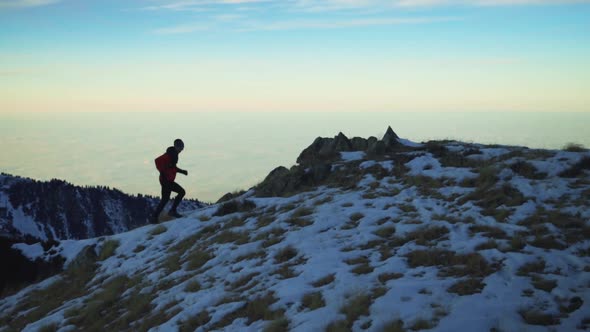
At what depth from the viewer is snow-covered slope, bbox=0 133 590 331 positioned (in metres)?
7.50

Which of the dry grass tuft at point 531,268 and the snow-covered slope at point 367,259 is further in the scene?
the dry grass tuft at point 531,268

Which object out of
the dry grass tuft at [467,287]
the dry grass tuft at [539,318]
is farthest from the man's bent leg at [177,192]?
the dry grass tuft at [539,318]

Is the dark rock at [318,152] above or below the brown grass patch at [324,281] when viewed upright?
above

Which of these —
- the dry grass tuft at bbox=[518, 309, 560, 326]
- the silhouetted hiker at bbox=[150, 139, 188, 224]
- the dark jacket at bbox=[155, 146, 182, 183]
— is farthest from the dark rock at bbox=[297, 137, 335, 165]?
the dry grass tuft at bbox=[518, 309, 560, 326]

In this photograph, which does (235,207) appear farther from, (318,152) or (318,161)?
(318,152)

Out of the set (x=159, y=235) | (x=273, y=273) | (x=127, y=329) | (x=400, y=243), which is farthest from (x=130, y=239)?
(x=400, y=243)

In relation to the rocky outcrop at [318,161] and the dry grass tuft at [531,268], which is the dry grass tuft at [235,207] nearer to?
the rocky outcrop at [318,161]

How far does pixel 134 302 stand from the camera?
38.4ft

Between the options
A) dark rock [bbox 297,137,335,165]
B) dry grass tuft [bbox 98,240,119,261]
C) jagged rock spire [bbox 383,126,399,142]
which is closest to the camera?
dry grass tuft [bbox 98,240,119,261]

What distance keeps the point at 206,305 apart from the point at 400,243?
508 cm

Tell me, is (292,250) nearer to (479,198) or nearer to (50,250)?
(479,198)

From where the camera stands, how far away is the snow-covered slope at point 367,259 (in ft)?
24.6

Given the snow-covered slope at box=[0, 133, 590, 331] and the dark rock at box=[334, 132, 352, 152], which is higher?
the dark rock at box=[334, 132, 352, 152]

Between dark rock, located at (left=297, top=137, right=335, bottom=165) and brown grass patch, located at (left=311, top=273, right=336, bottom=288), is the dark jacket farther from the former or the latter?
brown grass patch, located at (left=311, top=273, right=336, bottom=288)
